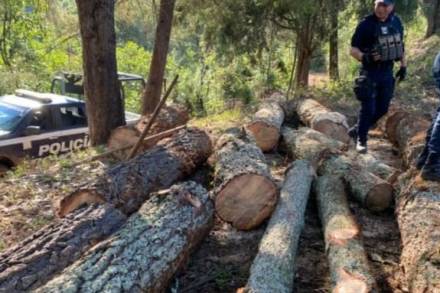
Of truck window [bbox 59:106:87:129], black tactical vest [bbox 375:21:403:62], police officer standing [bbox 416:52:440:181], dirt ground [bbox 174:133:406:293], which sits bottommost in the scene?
dirt ground [bbox 174:133:406:293]

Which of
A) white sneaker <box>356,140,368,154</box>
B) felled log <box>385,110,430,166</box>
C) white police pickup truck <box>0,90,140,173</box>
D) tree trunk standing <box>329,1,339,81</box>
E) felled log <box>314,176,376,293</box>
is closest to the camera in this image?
felled log <box>314,176,376,293</box>

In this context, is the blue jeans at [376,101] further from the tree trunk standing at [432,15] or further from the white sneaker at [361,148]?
the tree trunk standing at [432,15]

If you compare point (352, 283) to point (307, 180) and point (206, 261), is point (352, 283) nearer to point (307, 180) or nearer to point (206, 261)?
point (206, 261)

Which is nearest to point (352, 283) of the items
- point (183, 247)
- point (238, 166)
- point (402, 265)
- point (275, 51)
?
point (402, 265)

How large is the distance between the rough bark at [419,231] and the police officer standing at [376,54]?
5.58ft

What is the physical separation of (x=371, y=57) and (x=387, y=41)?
0.84 feet

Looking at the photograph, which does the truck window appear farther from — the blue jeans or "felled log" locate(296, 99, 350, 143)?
the blue jeans

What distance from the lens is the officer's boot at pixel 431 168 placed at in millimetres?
4427

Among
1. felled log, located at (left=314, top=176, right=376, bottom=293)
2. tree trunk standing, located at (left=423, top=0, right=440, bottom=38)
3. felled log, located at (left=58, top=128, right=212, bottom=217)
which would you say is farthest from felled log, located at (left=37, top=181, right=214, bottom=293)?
tree trunk standing, located at (left=423, top=0, right=440, bottom=38)

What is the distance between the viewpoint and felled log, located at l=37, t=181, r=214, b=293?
10.0 ft

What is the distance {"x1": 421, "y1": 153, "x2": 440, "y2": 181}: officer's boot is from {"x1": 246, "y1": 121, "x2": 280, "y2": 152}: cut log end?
2796 millimetres

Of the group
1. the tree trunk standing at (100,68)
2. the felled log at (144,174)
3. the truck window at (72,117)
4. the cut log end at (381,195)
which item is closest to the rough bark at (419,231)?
the cut log end at (381,195)

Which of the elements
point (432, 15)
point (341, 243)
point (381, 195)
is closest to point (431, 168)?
point (381, 195)

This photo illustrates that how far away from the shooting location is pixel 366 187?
5.00 m
